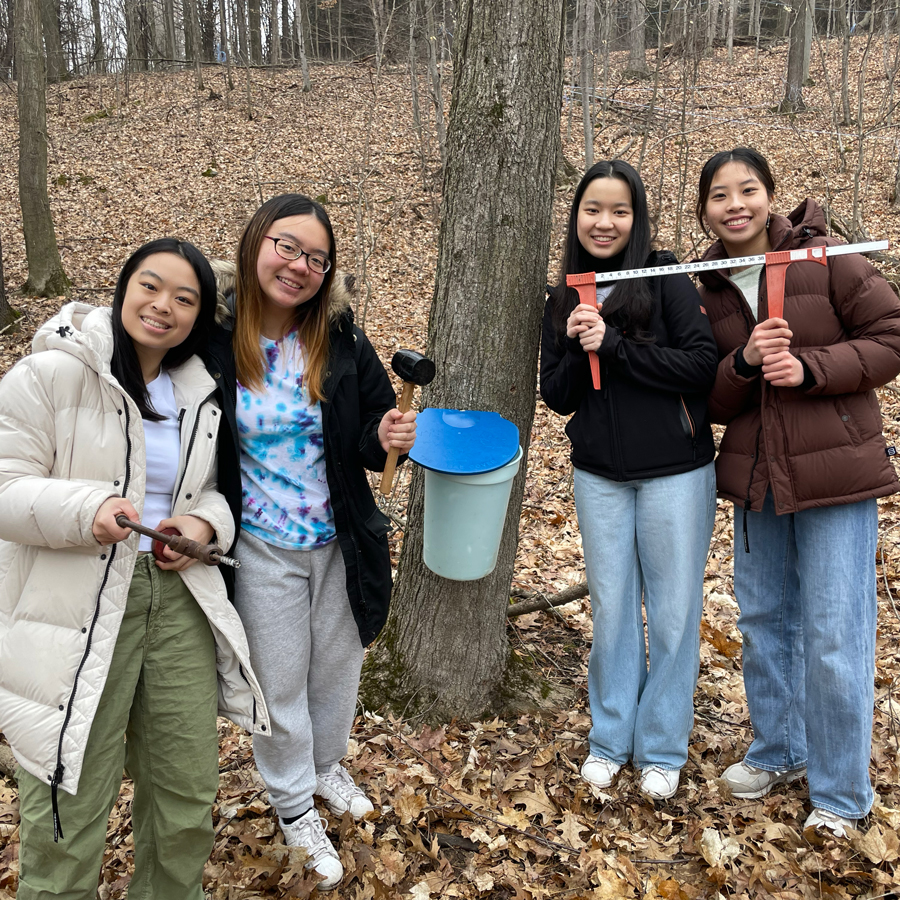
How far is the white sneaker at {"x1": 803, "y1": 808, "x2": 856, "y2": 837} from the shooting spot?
2.48m

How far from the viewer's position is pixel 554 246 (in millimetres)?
11227

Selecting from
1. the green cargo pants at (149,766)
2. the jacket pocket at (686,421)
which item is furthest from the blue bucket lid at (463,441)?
the green cargo pants at (149,766)

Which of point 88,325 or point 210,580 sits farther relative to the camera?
point 210,580

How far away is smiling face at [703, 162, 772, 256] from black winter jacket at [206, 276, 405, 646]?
127cm

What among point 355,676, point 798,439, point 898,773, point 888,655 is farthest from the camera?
point 888,655

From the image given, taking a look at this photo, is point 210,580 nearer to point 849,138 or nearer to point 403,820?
point 403,820

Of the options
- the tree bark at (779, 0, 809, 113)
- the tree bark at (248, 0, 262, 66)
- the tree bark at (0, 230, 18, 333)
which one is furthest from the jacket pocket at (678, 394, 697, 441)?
the tree bark at (248, 0, 262, 66)

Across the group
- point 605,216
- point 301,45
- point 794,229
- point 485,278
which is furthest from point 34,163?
point 301,45

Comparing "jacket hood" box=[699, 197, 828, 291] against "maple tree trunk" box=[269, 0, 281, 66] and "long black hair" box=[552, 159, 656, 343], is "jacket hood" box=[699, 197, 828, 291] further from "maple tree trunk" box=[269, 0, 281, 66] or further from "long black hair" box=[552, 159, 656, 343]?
"maple tree trunk" box=[269, 0, 281, 66]

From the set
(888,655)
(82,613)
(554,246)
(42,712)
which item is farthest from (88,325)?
(554,246)

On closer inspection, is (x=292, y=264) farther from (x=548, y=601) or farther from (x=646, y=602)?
(x=548, y=601)

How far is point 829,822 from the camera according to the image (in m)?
2.51

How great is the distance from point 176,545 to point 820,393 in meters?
1.98

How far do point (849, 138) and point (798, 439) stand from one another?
1503 centimetres
